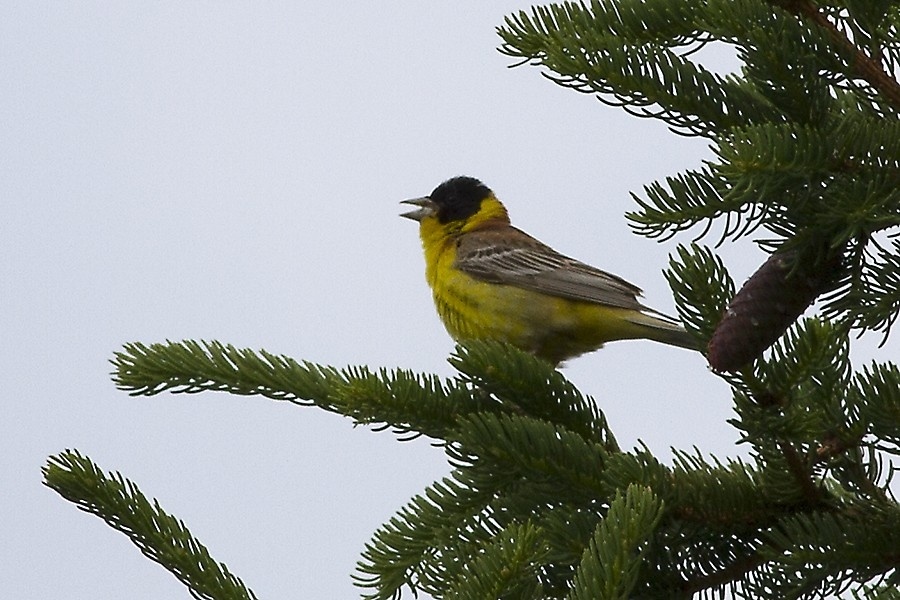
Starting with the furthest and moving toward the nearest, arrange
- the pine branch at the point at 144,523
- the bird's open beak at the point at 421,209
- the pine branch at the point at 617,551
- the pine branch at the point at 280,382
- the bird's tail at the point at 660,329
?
the bird's open beak at the point at 421,209, the bird's tail at the point at 660,329, the pine branch at the point at 280,382, the pine branch at the point at 144,523, the pine branch at the point at 617,551

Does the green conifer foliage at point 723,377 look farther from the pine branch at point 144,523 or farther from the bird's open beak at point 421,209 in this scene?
the bird's open beak at point 421,209

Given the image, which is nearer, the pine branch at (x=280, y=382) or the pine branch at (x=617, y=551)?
the pine branch at (x=617, y=551)

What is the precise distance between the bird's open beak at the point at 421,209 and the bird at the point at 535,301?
17.1 inches

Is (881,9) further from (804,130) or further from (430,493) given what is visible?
(430,493)

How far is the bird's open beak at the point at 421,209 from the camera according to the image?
→ 6.49m

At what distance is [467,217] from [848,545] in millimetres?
4550

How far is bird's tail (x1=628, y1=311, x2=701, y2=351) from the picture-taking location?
5043 millimetres

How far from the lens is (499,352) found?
8.06 ft

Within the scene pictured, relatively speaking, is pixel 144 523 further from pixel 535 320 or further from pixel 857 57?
pixel 535 320

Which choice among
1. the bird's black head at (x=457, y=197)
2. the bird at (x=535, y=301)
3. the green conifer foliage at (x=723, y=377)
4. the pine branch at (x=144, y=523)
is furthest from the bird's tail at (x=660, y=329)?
the pine branch at (x=144, y=523)

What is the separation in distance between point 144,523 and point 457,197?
15.1ft

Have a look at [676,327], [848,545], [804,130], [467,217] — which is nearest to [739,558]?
[848,545]

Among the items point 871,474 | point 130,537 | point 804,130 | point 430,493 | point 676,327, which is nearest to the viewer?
point 804,130

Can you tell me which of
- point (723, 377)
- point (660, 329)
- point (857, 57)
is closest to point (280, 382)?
point (723, 377)
